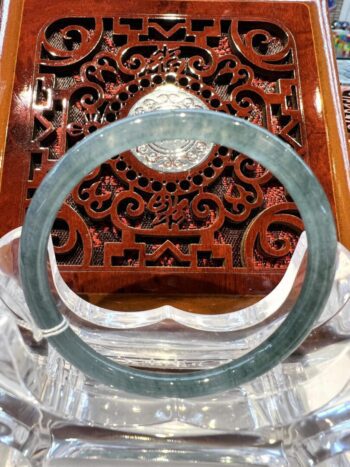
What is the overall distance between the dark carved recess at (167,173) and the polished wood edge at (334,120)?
0.14 feet

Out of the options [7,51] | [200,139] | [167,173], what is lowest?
[200,139]

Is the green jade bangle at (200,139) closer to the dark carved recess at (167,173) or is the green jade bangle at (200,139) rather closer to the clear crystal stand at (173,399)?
the clear crystal stand at (173,399)

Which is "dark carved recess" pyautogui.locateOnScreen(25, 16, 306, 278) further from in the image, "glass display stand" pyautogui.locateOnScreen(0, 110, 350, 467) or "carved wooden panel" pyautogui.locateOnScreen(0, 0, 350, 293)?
"glass display stand" pyautogui.locateOnScreen(0, 110, 350, 467)

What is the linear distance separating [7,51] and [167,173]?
1.00ft

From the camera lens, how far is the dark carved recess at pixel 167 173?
67 centimetres

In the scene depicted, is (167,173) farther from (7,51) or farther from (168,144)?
(7,51)

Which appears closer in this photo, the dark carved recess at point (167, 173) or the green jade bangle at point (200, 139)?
the green jade bangle at point (200, 139)

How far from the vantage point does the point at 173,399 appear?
47cm

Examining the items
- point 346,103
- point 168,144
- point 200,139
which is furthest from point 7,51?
point 346,103

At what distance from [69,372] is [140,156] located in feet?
1.10

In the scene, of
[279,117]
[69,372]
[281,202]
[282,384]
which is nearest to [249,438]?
[282,384]

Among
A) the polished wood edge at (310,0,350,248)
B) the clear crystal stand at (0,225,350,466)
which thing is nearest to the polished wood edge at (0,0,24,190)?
the clear crystal stand at (0,225,350,466)

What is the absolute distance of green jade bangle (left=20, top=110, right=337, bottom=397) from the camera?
39cm

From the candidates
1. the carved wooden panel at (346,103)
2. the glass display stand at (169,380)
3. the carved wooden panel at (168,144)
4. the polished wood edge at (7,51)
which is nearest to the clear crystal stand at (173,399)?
the glass display stand at (169,380)
